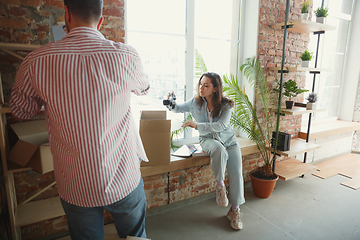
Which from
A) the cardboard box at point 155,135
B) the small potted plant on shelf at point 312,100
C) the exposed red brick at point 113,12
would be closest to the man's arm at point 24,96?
the cardboard box at point 155,135

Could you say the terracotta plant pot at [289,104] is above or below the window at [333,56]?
below

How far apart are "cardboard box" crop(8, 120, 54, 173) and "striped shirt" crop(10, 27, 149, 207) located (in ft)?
1.53

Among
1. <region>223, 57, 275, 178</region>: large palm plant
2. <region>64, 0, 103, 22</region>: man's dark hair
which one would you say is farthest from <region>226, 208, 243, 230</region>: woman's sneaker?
<region>64, 0, 103, 22</region>: man's dark hair

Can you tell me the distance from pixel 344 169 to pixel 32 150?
400cm

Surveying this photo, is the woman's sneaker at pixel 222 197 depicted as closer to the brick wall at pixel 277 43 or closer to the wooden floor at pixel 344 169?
the brick wall at pixel 277 43

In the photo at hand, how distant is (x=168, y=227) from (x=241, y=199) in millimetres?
750

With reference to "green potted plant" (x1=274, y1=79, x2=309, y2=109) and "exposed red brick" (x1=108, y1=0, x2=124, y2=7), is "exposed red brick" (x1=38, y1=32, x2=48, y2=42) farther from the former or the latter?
"green potted plant" (x1=274, y1=79, x2=309, y2=109)

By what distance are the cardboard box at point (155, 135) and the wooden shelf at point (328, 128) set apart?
2523mm

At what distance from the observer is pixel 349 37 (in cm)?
414

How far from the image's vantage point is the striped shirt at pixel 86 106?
2.82ft

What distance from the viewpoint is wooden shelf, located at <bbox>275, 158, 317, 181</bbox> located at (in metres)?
2.87

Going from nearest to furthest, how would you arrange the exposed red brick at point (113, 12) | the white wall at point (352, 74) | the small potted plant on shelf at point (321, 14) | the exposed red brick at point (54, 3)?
1. the exposed red brick at point (54, 3)
2. the exposed red brick at point (113, 12)
3. the small potted plant on shelf at point (321, 14)
4. the white wall at point (352, 74)

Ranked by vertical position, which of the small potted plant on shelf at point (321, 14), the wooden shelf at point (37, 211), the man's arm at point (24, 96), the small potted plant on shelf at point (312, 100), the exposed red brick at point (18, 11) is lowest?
the wooden shelf at point (37, 211)

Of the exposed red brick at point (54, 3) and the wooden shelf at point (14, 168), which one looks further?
the exposed red brick at point (54, 3)
